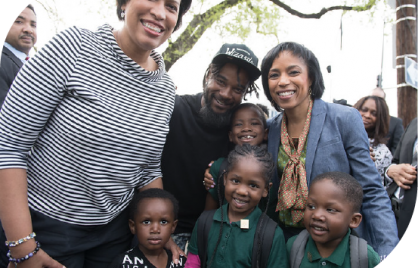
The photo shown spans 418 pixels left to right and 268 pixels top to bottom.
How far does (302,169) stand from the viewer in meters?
2.34

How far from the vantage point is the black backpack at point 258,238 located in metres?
2.19

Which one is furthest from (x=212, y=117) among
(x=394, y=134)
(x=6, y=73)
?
(x=394, y=134)

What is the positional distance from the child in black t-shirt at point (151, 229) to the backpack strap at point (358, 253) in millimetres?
1199

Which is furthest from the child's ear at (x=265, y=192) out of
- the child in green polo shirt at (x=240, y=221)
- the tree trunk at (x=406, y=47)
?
the tree trunk at (x=406, y=47)

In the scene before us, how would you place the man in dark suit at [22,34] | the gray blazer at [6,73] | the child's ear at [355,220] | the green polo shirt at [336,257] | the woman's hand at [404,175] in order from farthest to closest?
the man in dark suit at [22,34] < the woman's hand at [404,175] < the gray blazer at [6,73] < the child's ear at [355,220] < the green polo shirt at [336,257]

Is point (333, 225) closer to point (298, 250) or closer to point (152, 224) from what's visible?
point (298, 250)

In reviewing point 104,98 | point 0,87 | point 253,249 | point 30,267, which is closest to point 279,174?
point 253,249

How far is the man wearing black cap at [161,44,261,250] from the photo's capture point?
293 centimetres

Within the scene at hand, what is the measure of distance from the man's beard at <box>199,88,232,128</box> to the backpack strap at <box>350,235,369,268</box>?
148cm

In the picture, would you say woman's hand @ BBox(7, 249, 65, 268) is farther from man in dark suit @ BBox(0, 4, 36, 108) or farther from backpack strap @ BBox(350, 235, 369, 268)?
man in dark suit @ BBox(0, 4, 36, 108)

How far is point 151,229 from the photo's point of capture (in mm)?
2365

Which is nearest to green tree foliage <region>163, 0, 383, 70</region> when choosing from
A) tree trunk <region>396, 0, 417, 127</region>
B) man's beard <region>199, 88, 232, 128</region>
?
tree trunk <region>396, 0, 417, 127</region>

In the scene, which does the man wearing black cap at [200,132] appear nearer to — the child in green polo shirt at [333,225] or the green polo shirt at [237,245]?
the green polo shirt at [237,245]

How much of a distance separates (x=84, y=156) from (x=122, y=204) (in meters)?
0.50
